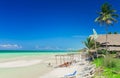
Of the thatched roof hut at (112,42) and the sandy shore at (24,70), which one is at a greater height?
the thatched roof hut at (112,42)

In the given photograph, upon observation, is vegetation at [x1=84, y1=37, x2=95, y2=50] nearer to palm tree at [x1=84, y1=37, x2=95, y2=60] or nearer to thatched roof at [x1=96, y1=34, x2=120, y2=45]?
palm tree at [x1=84, y1=37, x2=95, y2=60]

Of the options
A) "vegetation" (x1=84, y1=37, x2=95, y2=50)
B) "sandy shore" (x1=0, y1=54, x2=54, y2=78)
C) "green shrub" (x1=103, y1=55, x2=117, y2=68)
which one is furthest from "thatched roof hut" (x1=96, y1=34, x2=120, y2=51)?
"green shrub" (x1=103, y1=55, x2=117, y2=68)

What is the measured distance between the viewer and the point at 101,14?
33.8 metres

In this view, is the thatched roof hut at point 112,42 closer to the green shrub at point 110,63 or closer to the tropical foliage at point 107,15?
the tropical foliage at point 107,15

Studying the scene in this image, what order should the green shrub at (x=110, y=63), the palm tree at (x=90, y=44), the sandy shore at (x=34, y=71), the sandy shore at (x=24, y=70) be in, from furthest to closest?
the palm tree at (x=90, y=44), the sandy shore at (x=24, y=70), the sandy shore at (x=34, y=71), the green shrub at (x=110, y=63)

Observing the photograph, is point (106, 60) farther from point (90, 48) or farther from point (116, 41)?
point (116, 41)

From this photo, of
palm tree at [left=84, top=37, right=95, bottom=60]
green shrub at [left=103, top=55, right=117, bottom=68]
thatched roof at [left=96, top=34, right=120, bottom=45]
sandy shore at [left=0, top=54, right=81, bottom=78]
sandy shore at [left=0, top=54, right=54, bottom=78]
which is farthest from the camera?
thatched roof at [left=96, top=34, right=120, bottom=45]

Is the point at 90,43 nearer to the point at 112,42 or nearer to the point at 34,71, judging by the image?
the point at 112,42

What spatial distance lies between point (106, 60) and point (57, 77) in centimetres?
497

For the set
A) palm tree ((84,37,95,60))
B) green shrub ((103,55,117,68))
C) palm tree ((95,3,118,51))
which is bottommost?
green shrub ((103,55,117,68))

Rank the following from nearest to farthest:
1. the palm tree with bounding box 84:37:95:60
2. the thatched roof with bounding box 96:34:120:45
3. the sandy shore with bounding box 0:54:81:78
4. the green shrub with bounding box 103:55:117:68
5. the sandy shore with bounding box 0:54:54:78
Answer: the green shrub with bounding box 103:55:117:68 → the sandy shore with bounding box 0:54:81:78 → the sandy shore with bounding box 0:54:54:78 → the palm tree with bounding box 84:37:95:60 → the thatched roof with bounding box 96:34:120:45

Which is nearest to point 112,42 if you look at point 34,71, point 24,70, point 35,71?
point 35,71

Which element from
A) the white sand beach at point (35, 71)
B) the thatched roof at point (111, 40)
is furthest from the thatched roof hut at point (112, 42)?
the white sand beach at point (35, 71)

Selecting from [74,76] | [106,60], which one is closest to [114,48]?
[106,60]
